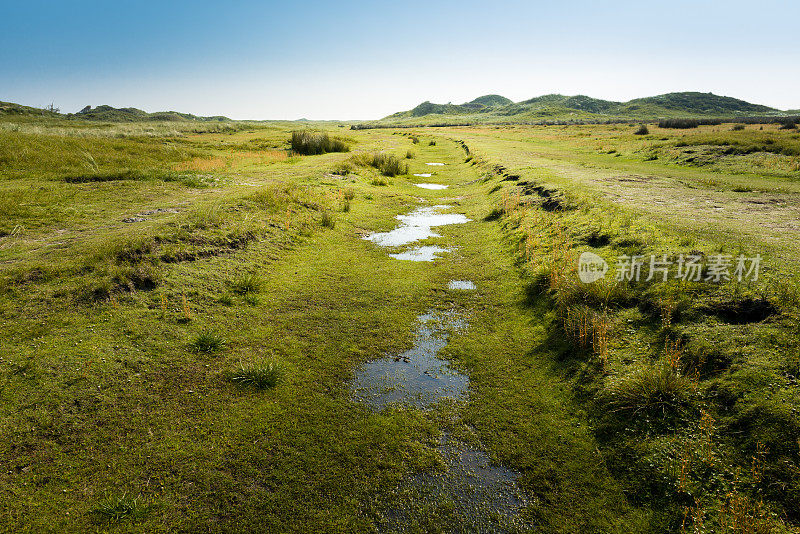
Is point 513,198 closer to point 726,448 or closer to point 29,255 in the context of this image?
point 726,448

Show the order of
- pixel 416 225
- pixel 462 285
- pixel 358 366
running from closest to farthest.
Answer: pixel 358 366, pixel 462 285, pixel 416 225

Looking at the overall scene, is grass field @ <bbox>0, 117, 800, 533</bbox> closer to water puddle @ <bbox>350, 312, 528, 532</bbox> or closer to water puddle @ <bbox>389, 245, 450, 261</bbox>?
water puddle @ <bbox>350, 312, 528, 532</bbox>

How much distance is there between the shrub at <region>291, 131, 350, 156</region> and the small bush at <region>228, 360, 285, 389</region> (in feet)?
123

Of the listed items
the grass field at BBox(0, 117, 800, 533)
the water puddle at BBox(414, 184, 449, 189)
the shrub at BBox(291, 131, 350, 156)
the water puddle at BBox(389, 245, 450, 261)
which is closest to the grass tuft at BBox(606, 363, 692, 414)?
the grass field at BBox(0, 117, 800, 533)

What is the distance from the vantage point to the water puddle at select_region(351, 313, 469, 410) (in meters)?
6.67

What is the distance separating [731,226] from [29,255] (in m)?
20.8

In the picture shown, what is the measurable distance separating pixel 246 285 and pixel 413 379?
5839 mm

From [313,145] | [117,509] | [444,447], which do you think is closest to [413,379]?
[444,447]

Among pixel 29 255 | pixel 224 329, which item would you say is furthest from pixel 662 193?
pixel 29 255

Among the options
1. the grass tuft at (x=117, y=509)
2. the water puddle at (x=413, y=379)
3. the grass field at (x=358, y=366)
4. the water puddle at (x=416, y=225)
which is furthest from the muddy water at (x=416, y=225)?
the grass tuft at (x=117, y=509)

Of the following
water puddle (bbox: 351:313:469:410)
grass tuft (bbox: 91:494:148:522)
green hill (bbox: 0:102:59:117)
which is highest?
green hill (bbox: 0:102:59:117)

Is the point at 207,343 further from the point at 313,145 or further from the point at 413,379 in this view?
the point at 313,145

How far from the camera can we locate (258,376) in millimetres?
6777

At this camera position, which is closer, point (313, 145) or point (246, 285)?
point (246, 285)
